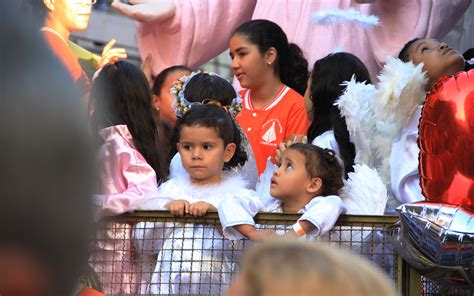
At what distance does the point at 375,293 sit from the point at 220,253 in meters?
2.49

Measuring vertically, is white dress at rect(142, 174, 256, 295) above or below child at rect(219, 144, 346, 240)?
below

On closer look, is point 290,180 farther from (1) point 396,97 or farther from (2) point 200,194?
(1) point 396,97

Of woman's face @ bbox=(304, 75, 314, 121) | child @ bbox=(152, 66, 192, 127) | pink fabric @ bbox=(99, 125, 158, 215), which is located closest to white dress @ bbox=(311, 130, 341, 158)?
woman's face @ bbox=(304, 75, 314, 121)

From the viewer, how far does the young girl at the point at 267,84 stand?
14.2 feet

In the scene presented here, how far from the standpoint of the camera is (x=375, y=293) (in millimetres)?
912

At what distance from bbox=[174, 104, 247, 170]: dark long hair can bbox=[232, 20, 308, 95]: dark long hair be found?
2.63 feet

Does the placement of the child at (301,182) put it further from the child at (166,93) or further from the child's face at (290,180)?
the child at (166,93)

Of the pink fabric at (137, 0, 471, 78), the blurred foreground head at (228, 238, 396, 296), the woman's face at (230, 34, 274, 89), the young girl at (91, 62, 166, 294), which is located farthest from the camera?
the pink fabric at (137, 0, 471, 78)

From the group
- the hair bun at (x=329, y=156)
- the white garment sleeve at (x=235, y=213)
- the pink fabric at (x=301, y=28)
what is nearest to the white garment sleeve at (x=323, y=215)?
the white garment sleeve at (x=235, y=213)

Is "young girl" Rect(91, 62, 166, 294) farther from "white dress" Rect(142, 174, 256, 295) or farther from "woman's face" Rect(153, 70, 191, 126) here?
"woman's face" Rect(153, 70, 191, 126)

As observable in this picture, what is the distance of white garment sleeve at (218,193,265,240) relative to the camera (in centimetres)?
328

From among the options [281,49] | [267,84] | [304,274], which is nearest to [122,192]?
→ [267,84]

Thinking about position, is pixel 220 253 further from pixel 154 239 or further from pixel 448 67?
pixel 448 67

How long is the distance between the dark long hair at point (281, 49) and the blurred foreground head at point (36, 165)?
3885 mm
